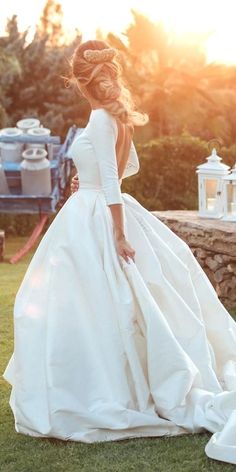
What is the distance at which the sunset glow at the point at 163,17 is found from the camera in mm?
25516

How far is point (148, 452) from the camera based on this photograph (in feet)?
13.1

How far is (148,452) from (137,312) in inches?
27.3

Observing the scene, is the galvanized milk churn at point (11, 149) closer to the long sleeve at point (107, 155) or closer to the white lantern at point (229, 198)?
the white lantern at point (229, 198)

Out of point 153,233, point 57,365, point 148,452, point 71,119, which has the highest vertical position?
point 153,233

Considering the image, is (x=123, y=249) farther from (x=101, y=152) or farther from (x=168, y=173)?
(x=168, y=173)

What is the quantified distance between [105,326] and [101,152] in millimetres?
828

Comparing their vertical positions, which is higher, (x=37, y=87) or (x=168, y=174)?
(x=37, y=87)

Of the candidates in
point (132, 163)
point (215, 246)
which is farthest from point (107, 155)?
point (215, 246)

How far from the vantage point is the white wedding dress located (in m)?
4.19

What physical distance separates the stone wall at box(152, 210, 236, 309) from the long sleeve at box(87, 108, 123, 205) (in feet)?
9.66

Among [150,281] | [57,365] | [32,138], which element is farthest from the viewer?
[32,138]

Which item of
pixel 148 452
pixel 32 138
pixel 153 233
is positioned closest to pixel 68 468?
pixel 148 452

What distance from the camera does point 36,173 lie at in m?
13.6

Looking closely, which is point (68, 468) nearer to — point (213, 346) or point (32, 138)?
point (213, 346)
